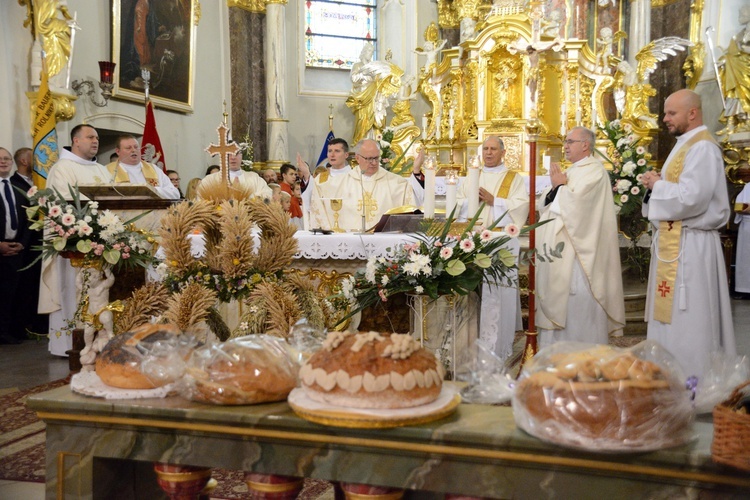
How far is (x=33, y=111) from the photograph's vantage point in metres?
7.92

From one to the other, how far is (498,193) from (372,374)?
15.9 ft

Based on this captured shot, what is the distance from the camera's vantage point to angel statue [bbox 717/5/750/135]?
40.0 feet

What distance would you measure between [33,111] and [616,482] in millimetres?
7527

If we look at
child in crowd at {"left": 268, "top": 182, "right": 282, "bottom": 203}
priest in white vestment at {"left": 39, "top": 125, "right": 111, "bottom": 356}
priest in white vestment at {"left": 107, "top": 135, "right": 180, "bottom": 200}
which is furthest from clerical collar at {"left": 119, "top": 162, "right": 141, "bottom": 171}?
child in crowd at {"left": 268, "top": 182, "right": 282, "bottom": 203}

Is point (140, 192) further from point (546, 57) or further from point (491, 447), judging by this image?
point (546, 57)

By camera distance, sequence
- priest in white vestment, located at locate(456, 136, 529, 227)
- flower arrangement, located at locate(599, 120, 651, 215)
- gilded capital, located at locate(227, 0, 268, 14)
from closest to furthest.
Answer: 1. priest in white vestment, located at locate(456, 136, 529, 227)
2. flower arrangement, located at locate(599, 120, 651, 215)
3. gilded capital, located at locate(227, 0, 268, 14)

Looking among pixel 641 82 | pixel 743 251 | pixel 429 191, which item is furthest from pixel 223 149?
pixel 641 82

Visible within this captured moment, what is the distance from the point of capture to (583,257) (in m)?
5.80

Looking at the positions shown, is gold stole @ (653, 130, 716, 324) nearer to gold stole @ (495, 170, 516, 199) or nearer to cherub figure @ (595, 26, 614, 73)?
gold stole @ (495, 170, 516, 199)

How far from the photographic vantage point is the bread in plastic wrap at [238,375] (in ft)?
7.00

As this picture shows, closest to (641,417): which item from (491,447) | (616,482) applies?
(616,482)

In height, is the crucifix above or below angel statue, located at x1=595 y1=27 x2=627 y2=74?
below

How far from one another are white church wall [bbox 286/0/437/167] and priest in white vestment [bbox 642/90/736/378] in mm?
8834

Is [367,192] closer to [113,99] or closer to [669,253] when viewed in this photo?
[669,253]
